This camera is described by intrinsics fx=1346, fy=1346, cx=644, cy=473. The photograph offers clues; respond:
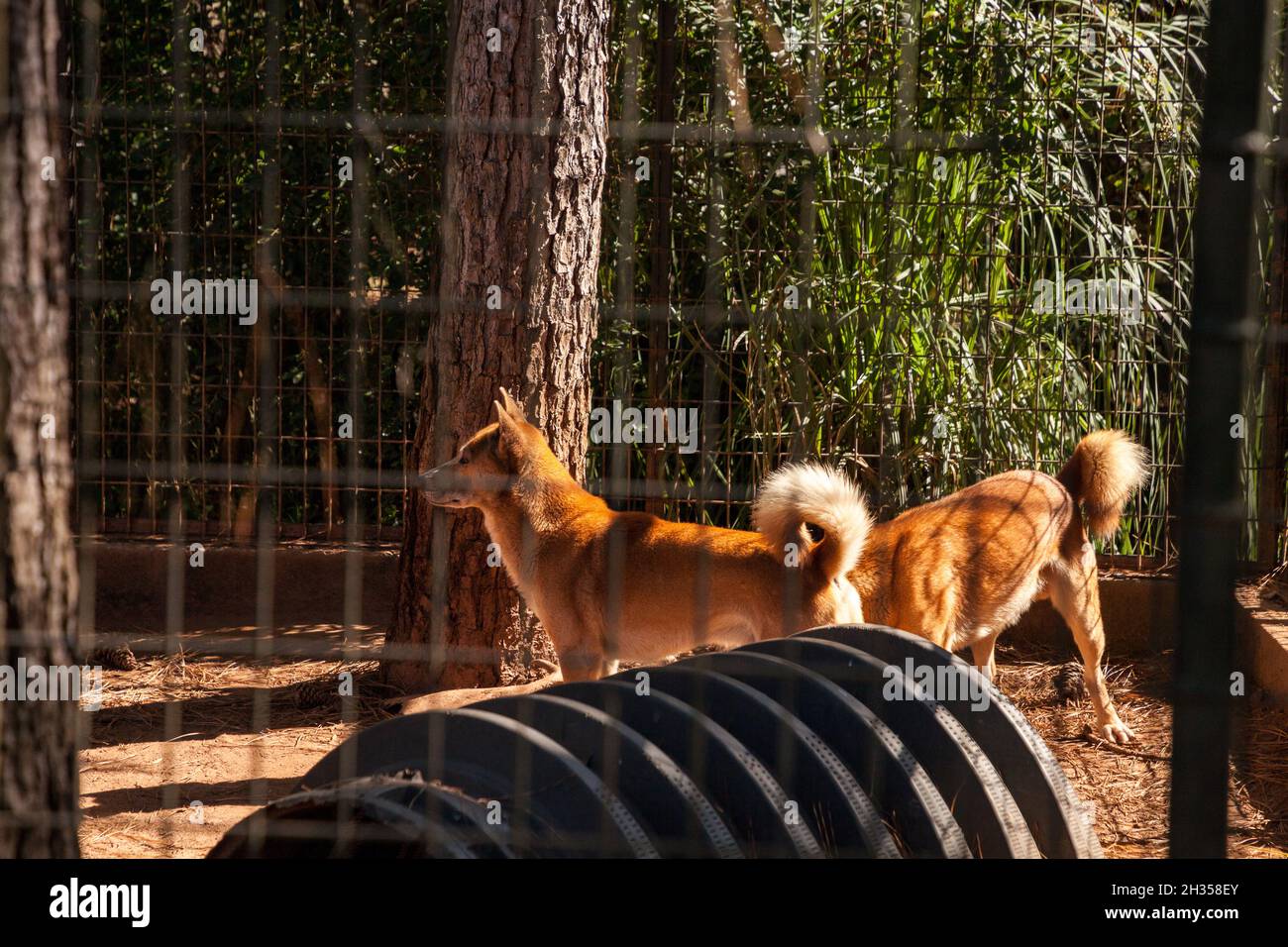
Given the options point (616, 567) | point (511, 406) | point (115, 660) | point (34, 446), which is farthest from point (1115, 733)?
point (115, 660)

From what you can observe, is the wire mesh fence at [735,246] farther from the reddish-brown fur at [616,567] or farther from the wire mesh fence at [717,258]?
the reddish-brown fur at [616,567]

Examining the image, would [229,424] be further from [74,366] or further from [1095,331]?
[1095,331]

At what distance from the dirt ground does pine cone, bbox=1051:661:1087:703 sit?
50 millimetres

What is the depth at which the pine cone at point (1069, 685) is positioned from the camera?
5582mm

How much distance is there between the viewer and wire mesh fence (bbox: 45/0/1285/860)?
5926mm

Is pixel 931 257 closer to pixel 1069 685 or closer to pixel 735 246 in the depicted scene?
pixel 735 246

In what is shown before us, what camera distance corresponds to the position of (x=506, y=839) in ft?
8.20

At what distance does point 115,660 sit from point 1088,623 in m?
4.18

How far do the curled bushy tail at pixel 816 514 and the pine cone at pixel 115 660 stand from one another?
329cm

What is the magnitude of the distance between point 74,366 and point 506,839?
5.25 m

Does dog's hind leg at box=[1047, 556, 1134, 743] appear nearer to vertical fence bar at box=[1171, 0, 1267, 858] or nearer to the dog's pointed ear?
the dog's pointed ear

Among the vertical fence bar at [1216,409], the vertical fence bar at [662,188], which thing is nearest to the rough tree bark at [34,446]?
the vertical fence bar at [1216,409]

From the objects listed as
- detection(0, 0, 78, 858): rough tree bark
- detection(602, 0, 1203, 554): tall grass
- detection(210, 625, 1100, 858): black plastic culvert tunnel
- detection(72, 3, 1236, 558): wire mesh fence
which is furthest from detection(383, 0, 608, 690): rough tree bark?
detection(0, 0, 78, 858): rough tree bark

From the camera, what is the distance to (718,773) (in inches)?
118
